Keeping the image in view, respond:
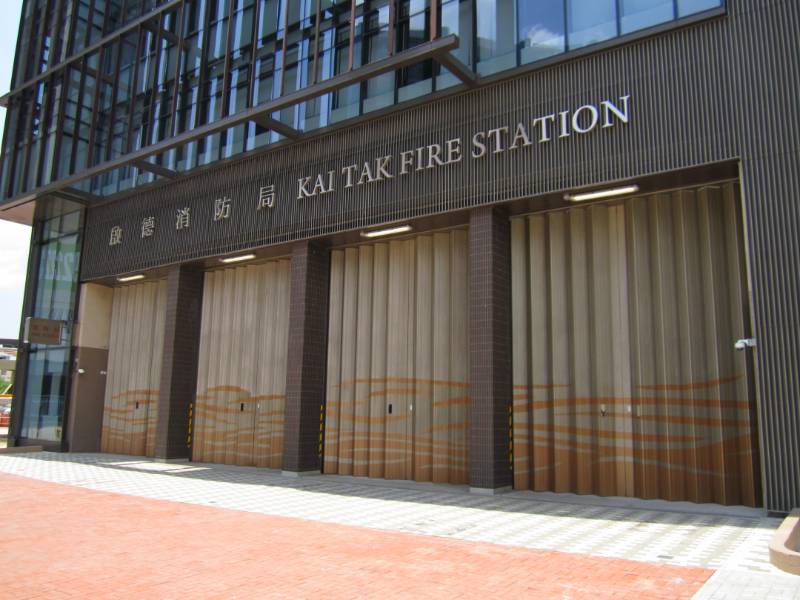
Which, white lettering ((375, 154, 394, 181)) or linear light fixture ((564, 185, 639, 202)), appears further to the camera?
white lettering ((375, 154, 394, 181))

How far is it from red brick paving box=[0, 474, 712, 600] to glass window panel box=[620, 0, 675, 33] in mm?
9340

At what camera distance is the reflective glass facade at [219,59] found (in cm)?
1281

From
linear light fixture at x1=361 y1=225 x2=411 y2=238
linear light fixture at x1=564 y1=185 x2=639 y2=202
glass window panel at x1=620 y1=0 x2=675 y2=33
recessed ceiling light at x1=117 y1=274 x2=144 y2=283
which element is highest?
glass window panel at x1=620 y1=0 x2=675 y2=33

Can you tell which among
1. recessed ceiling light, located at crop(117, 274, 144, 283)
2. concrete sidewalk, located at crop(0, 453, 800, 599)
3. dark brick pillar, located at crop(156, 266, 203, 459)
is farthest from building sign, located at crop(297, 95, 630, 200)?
recessed ceiling light, located at crop(117, 274, 144, 283)

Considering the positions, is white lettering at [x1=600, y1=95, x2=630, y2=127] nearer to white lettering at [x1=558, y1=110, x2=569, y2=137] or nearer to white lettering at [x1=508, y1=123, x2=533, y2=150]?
white lettering at [x1=558, y1=110, x2=569, y2=137]

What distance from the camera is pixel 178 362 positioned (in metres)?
18.6

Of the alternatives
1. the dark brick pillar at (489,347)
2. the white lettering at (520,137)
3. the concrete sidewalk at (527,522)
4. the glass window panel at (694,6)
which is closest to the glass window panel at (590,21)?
the glass window panel at (694,6)

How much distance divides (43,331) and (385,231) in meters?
14.1

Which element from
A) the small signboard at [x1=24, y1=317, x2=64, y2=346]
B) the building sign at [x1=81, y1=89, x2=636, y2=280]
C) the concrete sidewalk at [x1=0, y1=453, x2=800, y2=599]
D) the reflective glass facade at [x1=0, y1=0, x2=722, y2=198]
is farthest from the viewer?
the small signboard at [x1=24, y1=317, x2=64, y2=346]

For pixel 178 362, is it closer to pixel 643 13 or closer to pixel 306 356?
pixel 306 356

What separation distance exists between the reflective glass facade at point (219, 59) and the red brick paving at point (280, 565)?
943cm

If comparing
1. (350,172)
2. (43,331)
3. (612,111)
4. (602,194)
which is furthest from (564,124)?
(43,331)

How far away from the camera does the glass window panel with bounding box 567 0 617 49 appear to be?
11.8m

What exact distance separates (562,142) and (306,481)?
362 inches
